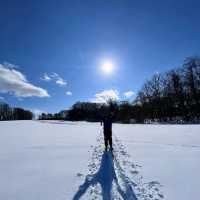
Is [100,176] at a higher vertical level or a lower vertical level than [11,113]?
lower

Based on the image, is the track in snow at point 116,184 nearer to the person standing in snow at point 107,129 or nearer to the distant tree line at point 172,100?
the person standing in snow at point 107,129

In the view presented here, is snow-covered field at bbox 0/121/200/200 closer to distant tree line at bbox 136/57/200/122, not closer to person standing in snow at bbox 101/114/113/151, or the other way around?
person standing in snow at bbox 101/114/113/151

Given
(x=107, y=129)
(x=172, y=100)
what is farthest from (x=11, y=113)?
(x=107, y=129)

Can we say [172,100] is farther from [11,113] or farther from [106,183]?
[11,113]

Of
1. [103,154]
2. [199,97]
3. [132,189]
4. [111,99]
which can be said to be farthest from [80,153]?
[111,99]

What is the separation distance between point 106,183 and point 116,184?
0.26 meters

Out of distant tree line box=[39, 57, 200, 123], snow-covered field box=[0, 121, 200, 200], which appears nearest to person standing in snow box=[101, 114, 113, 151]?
snow-covered field box=[0, 121, 200, 200]

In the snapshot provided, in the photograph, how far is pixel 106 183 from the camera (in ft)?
19.3

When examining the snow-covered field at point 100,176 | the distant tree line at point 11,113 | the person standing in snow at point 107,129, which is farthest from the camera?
the distant tree line at point 11,113

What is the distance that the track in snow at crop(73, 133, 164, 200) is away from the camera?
198 inches

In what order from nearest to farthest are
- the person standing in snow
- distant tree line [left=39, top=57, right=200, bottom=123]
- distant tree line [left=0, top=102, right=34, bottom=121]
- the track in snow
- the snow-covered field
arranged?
the track in snow
the snow-covered field
the person standing in snow
distant tree line [left=39, top=57, right=200, bottom=123]
distant tree line [left=0, top=102, right=34, bottom=121]

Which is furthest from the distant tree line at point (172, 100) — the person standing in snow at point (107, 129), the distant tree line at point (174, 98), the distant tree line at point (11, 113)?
the distant tree line at point (11, 113)

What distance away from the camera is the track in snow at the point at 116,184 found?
5.04 m

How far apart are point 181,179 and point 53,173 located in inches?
140
